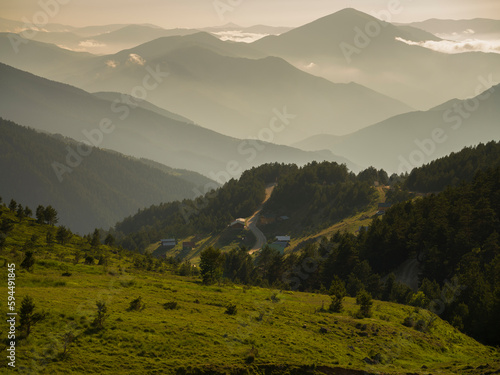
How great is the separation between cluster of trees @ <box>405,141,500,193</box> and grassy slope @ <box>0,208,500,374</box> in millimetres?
111158

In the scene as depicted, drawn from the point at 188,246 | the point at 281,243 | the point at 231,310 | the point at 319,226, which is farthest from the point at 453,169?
the point at 231,310

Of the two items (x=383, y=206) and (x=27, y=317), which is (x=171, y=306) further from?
(x=383, y=206)

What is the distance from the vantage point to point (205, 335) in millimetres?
40875

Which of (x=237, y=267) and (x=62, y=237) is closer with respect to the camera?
(x=62, y=237)

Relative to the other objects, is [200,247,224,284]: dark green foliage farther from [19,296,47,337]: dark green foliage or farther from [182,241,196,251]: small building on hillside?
[182,241,196,251]: small building on hillside

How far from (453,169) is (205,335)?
145572mm

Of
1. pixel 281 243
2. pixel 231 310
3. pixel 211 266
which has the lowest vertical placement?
pixel 231 310

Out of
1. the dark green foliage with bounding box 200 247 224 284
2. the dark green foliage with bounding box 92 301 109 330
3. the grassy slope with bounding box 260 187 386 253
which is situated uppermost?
the grassy slope with bounding box 260 187 386 253

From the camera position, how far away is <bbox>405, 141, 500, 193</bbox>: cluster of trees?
6142 inches

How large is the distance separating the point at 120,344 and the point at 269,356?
11741 millimetres

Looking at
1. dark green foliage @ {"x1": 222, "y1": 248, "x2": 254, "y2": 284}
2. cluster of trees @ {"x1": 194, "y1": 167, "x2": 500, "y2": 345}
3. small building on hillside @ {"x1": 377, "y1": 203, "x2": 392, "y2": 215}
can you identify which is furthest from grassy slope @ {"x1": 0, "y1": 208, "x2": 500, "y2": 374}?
small building on hillside @ {"x1": 377, "y1": 203, "x2": 392, "y2": 215}

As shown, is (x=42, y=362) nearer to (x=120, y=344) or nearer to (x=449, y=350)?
(x=120, y=344)

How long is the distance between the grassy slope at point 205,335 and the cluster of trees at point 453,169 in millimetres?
111158

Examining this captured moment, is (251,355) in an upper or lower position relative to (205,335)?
lower
